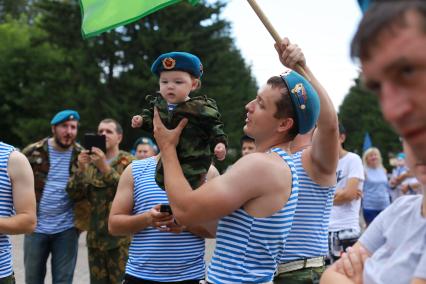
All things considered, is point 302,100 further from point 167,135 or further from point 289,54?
point 167,135

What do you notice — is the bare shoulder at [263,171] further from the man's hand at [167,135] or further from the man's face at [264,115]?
the man's hand at [167,135]

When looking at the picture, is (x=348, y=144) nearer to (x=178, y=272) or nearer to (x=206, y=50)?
(x=206, y=50)

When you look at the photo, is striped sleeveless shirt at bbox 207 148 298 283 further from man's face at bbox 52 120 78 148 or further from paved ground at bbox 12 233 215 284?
paved ground at bbox 12 233 215 284

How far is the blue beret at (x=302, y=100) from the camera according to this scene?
253 cm

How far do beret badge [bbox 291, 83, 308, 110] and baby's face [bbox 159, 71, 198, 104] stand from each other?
0.57 metres

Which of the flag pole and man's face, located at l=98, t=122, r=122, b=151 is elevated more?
the flag pole

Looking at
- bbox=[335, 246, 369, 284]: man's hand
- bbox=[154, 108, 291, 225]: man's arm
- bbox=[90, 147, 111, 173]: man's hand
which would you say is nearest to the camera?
bbox=[335, 246, 369, 284]: man's hand

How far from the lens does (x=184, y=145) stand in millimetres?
2572

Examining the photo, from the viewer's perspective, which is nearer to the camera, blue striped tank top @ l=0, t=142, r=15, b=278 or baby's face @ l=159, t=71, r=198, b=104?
baby's face @ l=159, t=71, r=198, b=104

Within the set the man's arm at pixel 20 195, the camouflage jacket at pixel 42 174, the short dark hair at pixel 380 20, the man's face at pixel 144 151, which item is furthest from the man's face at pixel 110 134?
the short dark hair at pixel 380 20

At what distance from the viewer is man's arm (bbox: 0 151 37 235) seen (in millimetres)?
3332

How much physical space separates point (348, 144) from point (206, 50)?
36.1 meters

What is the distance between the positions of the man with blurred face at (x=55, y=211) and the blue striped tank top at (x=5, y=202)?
2.21 meters

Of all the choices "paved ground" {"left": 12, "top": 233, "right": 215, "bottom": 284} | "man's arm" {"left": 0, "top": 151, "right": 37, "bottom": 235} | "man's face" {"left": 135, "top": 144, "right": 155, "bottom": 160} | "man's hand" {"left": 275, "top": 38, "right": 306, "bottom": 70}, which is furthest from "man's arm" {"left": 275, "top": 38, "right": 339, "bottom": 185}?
"man's face" {"left": 135, "top": 144, "right": 155, "bottom": 160}
